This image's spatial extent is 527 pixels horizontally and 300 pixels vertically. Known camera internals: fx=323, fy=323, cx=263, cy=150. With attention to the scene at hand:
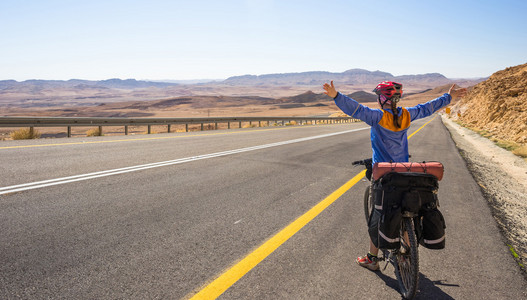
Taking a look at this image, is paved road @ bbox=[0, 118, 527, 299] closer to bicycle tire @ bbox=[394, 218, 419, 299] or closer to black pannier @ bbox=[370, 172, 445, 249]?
bicycle tire @ bbox=[394, 218, 419, 299]

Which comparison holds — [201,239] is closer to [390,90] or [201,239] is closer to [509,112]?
[390,90]

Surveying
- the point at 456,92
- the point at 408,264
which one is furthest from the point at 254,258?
the point at 456,92

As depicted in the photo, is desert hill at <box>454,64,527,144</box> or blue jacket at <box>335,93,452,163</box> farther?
desert hill at <box>454,64,527,144</box>

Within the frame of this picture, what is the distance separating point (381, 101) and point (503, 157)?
13727 millimetres

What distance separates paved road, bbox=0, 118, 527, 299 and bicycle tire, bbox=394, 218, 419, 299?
0.14 m

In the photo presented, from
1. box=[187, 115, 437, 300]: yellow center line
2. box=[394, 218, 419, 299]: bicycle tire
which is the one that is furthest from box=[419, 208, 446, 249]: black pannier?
box=[187, 115, 437, 300]: yellow center line

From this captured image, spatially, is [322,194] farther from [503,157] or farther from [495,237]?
[503,157]

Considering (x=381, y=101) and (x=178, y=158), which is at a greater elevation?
(x=381, y=101)

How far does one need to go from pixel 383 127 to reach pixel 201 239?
2.38m

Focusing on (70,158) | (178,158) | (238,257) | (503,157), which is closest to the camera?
(238,257)

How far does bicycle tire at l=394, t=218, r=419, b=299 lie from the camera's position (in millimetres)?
2658

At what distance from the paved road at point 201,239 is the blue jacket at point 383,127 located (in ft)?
3.79

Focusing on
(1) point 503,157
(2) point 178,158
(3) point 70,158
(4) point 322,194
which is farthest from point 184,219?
(1) point 503,157

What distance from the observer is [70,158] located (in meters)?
8.21
